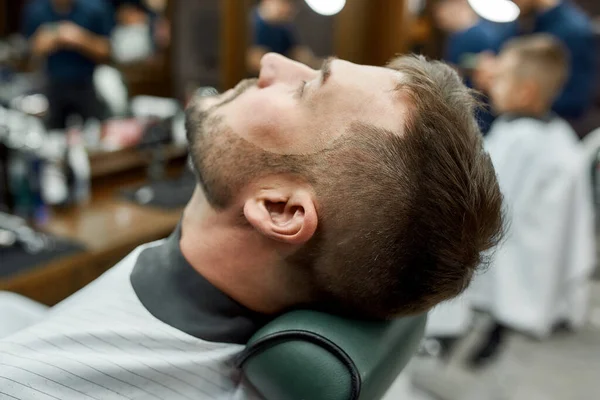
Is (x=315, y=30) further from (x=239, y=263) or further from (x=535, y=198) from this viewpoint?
(x=239, y=263)

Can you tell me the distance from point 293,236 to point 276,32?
2393 millimetres

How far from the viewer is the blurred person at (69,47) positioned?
2.48 meters

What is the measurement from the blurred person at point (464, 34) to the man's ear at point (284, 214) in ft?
7.98

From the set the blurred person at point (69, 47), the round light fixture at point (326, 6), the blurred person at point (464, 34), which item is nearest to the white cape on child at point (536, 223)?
the blurred person at point (464, 34)

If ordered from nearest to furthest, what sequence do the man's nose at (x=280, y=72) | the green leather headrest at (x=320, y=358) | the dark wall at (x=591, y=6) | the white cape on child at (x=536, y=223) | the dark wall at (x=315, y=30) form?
1. the green leather headrest at (x=320, y=358)
2. the man's nose at (x=280, y=72)
3. the white cape on child at (x=536, y=223)
4. the dark wall at (x=315, y=30)
5. the dark wall at (x=591, y=6)

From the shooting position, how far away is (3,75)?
2.54 metres

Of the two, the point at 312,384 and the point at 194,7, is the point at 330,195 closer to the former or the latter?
the point at 312,384

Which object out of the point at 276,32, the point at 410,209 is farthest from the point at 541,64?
the point at 410,209

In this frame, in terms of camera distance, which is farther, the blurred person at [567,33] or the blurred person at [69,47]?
the blurred person at [567,33]

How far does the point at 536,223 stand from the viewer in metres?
2.26

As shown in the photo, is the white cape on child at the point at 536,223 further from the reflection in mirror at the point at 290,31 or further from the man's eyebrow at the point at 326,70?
the man's eyebrow at the point at 326,70

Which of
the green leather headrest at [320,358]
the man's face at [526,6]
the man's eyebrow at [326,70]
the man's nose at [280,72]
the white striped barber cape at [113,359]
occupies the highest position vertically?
the man's eyebrow at [326,70]

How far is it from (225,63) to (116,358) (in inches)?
102

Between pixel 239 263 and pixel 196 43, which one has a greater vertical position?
pixel 239 263
